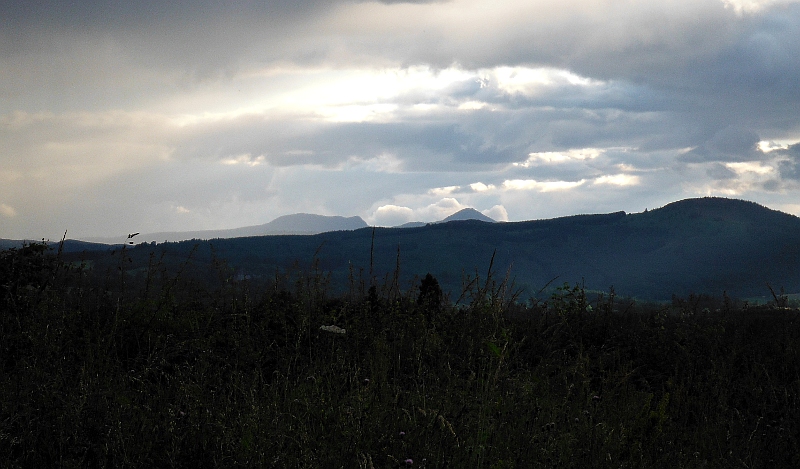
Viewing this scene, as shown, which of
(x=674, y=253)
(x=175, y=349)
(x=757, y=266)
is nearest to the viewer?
(x=175, y=349)

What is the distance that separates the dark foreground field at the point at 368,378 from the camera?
11.2 ft

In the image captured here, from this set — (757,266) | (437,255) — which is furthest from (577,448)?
(757,266)

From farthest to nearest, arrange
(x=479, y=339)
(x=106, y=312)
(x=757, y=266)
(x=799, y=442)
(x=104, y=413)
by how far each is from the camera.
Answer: (x=757, y=266), (x=106, y=312), (x=479, y=339), (x=799, y=442), (x=104, y=413)

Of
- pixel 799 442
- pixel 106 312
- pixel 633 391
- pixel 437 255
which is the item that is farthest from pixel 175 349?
pixel 437 255

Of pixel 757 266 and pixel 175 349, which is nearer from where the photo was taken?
pixel 175 349

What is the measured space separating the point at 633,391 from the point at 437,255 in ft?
557

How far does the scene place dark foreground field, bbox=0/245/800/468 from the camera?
341 centimetres

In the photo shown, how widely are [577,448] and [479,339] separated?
2.42 metres

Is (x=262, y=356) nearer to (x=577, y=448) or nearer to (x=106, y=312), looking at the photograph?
(x=106, y=312)

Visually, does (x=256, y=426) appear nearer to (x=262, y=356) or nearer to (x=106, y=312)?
(x=262, y=356)

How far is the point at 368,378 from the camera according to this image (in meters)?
5.08

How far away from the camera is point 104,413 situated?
3717mm

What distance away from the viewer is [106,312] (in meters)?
6.78

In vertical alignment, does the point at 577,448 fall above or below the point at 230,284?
below
